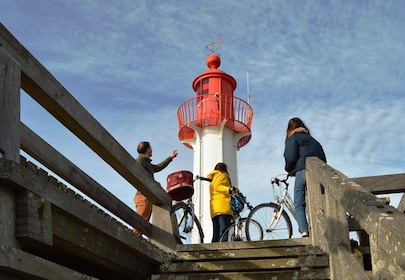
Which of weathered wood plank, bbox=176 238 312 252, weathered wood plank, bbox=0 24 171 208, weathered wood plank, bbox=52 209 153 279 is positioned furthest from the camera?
weathered wood plank, bbox=176 238 312 252

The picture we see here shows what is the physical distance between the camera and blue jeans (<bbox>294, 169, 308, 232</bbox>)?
18.0 feet

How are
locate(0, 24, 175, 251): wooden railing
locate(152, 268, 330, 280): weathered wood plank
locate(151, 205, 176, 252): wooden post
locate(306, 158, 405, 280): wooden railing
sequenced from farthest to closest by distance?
locate(151, 205, 176, 252): wooden post
locate(152, 268, 330, 280): weathered wood plank
locate(0, 24, 175, 251): wooden railing
locate(306, 158, 405, 280): wooden railing

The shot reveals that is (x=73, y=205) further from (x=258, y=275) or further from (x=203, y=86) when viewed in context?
(x=203, y=86)

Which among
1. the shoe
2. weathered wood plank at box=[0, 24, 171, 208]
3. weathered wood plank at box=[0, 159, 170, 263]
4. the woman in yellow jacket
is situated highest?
the woman in yellow jacket

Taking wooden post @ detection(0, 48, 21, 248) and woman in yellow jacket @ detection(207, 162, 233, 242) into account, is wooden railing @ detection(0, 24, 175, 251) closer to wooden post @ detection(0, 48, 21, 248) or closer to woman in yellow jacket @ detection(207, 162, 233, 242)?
wooden post @ detection(0, 48, 21, 248)

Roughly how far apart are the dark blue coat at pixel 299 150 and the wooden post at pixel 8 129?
352 cm

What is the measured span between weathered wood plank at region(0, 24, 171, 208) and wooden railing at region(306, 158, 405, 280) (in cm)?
151

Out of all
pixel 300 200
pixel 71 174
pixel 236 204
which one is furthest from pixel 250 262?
pixel 236 204

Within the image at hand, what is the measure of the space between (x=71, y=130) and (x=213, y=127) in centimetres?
1217

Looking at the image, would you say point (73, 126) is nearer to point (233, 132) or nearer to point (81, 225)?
point (81, 225)

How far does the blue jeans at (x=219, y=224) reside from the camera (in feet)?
24.4

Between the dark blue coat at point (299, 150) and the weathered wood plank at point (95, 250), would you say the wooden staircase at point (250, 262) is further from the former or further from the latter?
the dark blue coat at point (299, 150)

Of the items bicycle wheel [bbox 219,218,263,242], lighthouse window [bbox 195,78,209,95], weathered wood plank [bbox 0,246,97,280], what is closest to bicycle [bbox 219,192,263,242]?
bicycle wheel [bbox 219,218,263,242]

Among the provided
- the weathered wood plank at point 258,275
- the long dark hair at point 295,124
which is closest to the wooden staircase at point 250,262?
the weathered wood plank at point 258,275
